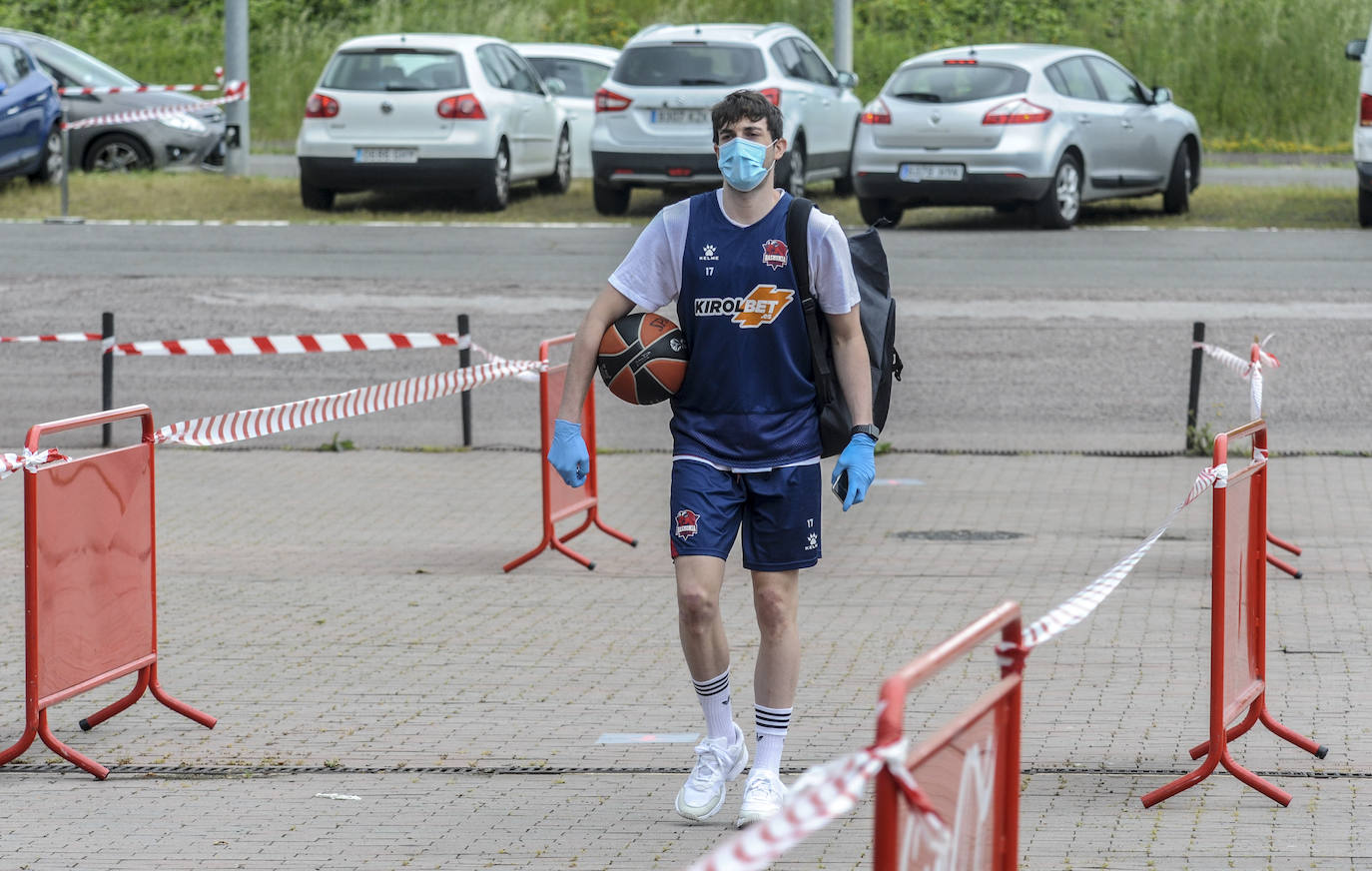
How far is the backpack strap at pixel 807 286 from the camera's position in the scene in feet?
16.9

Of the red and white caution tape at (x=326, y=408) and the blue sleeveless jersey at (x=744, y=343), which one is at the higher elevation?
the blue sleeveless jersey at (x=744, y=343)

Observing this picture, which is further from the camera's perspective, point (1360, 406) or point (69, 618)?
point (1360, 406)

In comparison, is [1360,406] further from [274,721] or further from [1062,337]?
[274,721]

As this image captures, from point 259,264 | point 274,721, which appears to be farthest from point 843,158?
point 274,721

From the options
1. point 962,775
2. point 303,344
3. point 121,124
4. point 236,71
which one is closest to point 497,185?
point 236,71

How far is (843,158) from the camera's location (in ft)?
72.1

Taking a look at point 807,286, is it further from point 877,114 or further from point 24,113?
point 24,113

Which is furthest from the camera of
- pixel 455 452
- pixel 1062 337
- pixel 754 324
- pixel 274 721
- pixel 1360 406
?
pixel 1062 337

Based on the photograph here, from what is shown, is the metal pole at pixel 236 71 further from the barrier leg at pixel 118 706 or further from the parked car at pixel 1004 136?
the barrier leg at pixel 118 706

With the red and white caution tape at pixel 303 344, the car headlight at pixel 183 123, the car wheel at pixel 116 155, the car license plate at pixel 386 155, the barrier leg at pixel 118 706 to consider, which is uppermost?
the car headlight at pixel 183 123

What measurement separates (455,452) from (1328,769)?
6.71 metres

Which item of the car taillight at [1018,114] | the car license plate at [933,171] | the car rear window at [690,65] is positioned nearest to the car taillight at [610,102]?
the car rear window at [690,65]

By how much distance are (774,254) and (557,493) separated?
3886 millimetres

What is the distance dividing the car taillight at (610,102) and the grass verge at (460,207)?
1125 mm
